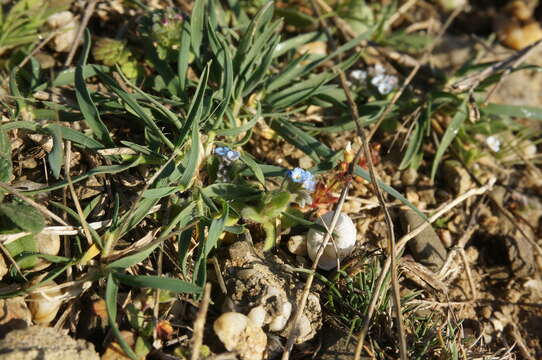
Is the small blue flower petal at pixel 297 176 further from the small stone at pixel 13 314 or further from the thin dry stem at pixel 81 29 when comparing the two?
the thin dry stem at pixel 81 29

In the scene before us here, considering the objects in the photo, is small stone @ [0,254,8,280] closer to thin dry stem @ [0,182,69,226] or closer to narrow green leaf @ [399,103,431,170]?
thin dry stem @ [0,182,69,226]

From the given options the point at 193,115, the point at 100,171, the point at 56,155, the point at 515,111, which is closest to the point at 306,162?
the point at 193,115

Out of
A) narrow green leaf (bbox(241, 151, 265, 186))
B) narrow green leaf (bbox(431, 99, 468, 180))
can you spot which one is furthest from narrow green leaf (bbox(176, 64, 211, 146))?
narrow green leaf (bbox(431, 99, 468, 180))

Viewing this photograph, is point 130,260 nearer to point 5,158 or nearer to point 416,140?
point 5,158

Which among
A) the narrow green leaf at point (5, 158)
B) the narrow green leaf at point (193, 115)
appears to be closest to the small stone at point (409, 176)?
the narrow green leaf at point (193, 115)

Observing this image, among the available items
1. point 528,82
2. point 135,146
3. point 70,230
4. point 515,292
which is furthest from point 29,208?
point 528,82
